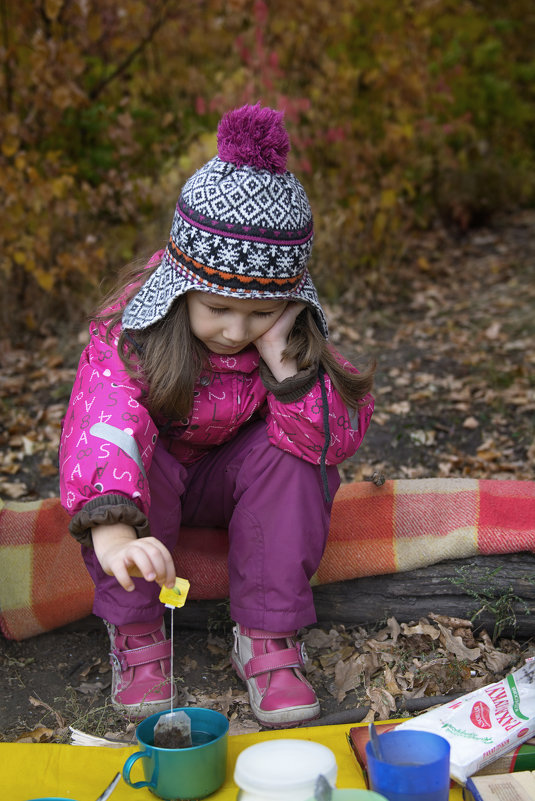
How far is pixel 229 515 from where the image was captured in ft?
8.04

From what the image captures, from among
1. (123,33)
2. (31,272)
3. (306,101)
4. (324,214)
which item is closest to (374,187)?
(324,214)

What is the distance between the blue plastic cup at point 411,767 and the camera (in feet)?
4.64

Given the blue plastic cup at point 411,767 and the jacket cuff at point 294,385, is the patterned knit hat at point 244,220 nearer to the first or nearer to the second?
the jacket cuff at point 294,385

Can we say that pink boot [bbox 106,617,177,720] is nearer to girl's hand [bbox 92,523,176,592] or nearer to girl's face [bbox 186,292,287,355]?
girl's hand [bbox 92,523,176,592]

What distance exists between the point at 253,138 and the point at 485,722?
4.59ft

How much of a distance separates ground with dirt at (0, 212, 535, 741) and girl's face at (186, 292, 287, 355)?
93 cm

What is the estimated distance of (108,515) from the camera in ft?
5.93

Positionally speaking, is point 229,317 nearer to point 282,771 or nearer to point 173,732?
point 173,732

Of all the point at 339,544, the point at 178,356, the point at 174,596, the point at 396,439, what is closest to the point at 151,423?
the point at 178,356

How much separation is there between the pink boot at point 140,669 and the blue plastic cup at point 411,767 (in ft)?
2.66

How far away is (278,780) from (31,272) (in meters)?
4.13

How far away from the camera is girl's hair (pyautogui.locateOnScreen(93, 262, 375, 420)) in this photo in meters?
2.07

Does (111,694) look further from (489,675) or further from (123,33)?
(123,33)

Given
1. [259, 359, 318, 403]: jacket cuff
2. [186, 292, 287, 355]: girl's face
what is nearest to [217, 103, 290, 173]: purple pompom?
[186, 292, 287, 355]: girl's face
